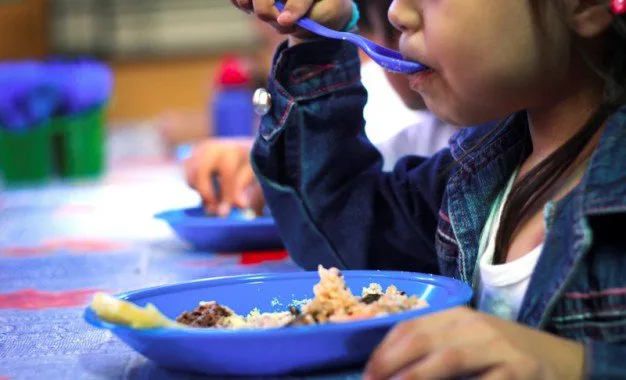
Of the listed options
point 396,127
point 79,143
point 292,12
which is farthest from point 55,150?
point 292,12

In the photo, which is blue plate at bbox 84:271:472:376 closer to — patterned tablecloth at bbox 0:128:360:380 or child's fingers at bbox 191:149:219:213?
patterned tablecloth at bbox 0:128:360:380

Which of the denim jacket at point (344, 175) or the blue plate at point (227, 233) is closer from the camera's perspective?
the denim jacket at point (344, 175)

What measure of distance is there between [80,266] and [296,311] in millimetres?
593

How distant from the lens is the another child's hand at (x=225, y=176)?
129 centimetres

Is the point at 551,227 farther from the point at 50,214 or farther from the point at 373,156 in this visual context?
the point at 50,214

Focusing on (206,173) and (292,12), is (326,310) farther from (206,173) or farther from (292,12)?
(206,173)

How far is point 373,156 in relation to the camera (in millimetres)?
967

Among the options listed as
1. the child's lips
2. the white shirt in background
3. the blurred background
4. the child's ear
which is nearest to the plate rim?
the white shirt in background

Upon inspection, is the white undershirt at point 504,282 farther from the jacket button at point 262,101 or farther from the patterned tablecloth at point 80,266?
the jacket button at point 262,101

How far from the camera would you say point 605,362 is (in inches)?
19.5

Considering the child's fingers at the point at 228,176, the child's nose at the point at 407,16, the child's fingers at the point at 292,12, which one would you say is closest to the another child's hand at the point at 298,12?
the child's fingers at the point at 292,12

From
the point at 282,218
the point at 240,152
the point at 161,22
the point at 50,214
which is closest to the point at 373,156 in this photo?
the point at 282,218

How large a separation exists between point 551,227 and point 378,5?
2.16 feet

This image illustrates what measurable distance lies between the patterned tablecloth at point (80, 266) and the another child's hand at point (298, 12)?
0.30m
